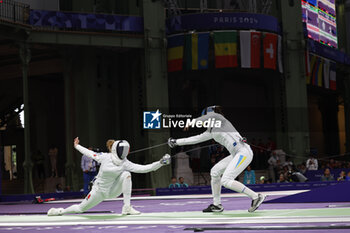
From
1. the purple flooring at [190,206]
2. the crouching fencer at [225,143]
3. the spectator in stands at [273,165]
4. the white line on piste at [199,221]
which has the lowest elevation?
the purple flooring at [190,206]

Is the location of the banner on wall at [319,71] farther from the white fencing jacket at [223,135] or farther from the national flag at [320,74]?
the white fencing jacket at [223,135]

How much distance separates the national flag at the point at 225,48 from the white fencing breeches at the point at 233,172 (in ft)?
57.1

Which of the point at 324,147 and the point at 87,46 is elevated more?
the point at 87,46

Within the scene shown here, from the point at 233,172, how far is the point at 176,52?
17.9 meters

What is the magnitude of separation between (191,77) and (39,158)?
31.9 ft

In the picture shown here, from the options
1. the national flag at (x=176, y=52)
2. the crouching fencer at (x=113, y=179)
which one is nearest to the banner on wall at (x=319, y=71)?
the national flag at (x=176, y=52)

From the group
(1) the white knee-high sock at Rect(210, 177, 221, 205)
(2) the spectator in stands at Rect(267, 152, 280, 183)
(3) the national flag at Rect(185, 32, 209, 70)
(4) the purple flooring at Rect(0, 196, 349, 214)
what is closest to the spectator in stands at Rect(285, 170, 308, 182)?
(2) the spectator in stands at Rect(267, 152, 280, 183)

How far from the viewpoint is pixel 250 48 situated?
28.0 meters

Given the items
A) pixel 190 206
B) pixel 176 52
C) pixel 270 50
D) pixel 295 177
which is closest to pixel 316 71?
pixel 270 50

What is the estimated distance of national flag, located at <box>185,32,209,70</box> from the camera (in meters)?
27.7

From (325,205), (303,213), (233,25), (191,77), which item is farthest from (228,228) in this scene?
(191,77)

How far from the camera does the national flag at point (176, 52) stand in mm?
27578

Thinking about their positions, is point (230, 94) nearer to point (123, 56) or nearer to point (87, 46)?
point (123, 56)

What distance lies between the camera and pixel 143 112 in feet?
93.8
